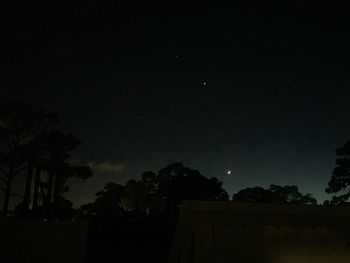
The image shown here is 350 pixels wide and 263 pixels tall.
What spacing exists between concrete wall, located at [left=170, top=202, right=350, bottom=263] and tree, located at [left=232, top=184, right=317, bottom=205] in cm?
3555

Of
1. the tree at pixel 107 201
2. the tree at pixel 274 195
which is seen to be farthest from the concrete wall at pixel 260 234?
the tree at pixel 274 195

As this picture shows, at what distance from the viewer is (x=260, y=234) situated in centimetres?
1424

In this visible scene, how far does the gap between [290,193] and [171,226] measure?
125 feet

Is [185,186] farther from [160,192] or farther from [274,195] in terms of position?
[274,195]

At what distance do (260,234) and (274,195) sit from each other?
131 ft

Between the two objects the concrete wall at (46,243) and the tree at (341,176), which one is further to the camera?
the tree at (341,176)

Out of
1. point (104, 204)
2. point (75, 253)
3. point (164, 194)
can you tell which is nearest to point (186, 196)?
point (164, 194)

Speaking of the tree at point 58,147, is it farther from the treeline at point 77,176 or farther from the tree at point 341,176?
the tree at point 341,176

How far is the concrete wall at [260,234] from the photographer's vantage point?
14.1 m

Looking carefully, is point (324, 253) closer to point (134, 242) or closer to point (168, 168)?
point (134, 242)

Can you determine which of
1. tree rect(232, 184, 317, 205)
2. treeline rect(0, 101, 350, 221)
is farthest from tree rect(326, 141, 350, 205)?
tree rect(232, 184, 317, 205)

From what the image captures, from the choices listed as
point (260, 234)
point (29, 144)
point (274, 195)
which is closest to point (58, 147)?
point (29, 144)

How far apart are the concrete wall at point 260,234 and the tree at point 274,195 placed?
35546mm

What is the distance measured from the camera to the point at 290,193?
177 ft
